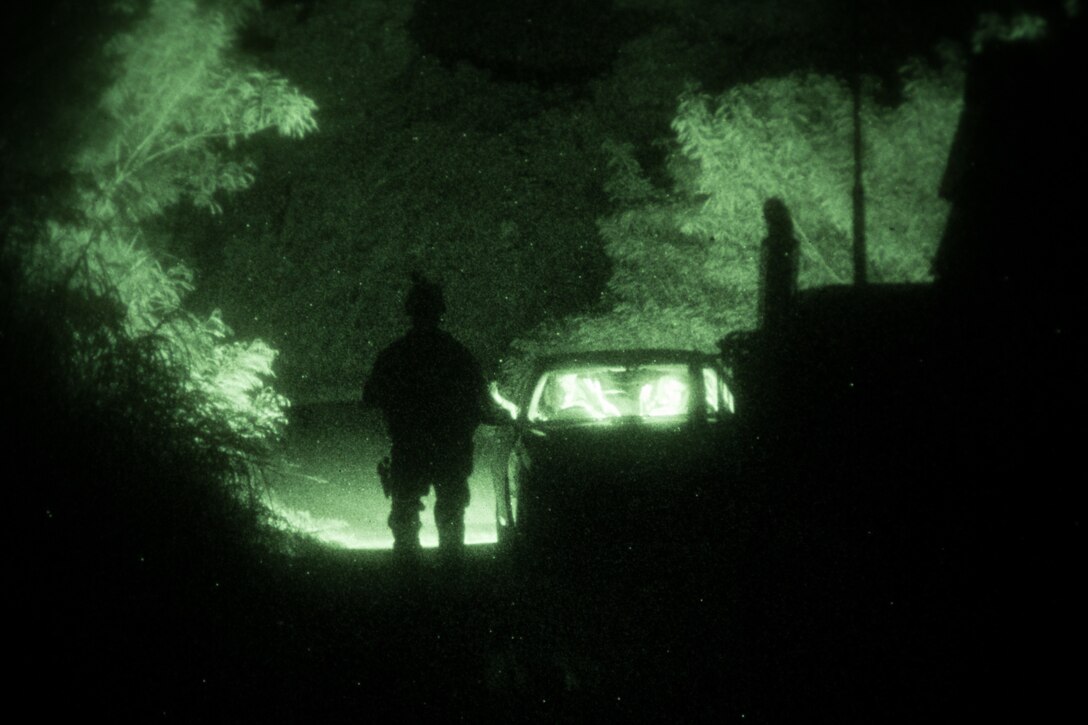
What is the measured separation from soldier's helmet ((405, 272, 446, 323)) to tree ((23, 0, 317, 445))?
212cm

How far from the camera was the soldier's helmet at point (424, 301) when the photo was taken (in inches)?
185

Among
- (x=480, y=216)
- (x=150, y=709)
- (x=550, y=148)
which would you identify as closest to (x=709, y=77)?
(x=550, y=148)

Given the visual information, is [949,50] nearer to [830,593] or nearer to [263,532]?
[830,593]

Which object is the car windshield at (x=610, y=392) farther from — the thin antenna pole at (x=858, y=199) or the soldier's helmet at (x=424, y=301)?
the thin antenna pole at (x=858, y=199)

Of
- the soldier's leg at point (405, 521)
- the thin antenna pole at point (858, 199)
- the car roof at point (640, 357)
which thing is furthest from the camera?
the thin antenna pole at point (858, 199)

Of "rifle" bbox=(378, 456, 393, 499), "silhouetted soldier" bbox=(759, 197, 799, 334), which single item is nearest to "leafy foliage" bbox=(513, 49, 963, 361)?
"silhouetted soldier" bbox=(759, 197, 799, 334)

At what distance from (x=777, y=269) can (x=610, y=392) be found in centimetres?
238

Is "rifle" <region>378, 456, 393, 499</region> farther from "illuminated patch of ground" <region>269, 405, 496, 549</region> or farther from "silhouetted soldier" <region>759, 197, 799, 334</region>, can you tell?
"illuminated patch of ground" <region>269, 405, 496, 549</region>

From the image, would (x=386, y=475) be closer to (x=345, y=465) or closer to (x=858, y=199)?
(x=858, y=199)

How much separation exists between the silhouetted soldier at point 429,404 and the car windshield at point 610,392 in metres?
1.12

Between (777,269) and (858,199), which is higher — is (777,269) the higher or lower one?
the lower one

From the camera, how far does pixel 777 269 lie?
7.59 m

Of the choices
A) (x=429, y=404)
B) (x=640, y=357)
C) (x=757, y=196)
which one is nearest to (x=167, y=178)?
(x=429, y=404)

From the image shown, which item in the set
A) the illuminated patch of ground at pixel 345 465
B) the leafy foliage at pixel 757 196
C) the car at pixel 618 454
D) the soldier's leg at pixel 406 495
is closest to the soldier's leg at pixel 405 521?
the soldier's leg at pixel 406 495
